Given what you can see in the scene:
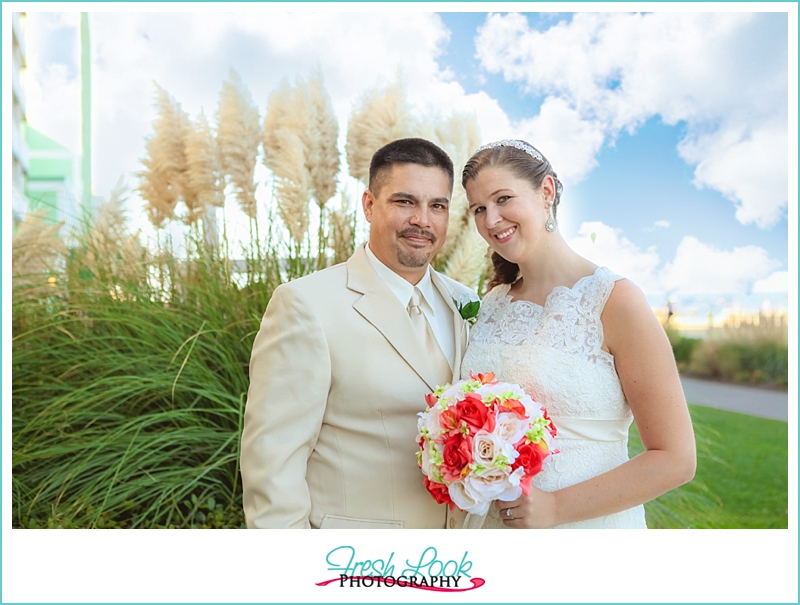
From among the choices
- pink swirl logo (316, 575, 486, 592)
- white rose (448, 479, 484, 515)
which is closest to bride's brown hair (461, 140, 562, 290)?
white rose (448, 479, 484, 515)

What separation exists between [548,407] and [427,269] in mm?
741

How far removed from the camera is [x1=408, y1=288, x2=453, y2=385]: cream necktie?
2.27 meters

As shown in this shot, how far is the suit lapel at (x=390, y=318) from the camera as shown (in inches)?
86.0

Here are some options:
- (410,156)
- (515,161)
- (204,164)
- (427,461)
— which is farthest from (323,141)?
(427,461)

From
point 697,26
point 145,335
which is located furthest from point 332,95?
point 697,26

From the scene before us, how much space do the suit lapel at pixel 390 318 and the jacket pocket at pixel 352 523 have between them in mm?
479

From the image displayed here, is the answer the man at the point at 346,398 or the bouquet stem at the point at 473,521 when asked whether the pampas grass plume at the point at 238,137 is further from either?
the bouquet stem at the point at 473,521

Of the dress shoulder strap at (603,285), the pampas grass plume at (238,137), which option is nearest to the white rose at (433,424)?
the dress shoulder strap at (603,285)

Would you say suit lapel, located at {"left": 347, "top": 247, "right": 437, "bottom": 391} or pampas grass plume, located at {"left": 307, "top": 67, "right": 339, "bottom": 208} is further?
pampas grass plume, located at {"left": 307, "top": 67, "right": 339, "bottom": 208}

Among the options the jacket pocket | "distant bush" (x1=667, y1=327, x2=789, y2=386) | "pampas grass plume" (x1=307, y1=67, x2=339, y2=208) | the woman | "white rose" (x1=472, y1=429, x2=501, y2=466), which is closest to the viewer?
"white rose" (x1=472, y1=429, x2=501, y2=466)

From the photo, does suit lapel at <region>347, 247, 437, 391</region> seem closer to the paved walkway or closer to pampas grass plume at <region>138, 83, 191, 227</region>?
pampas grass plume at <region>138, 83, 191, 227</region>

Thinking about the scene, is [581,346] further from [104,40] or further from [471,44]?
[104,40]

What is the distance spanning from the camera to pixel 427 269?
250 cm

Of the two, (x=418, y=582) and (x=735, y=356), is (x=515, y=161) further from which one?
(x=735, y=356)
